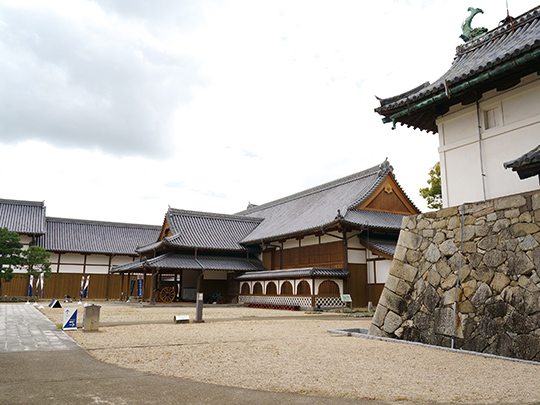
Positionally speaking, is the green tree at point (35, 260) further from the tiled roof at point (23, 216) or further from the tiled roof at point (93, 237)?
the tiled roof at point (23, 216)

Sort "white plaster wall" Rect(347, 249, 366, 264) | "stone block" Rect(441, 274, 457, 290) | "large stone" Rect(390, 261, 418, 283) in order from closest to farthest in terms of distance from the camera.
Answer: "stone block" Rect(441, 274, 457, 290) → "large stone" Rect(390, 261, 418, 283) → "white plaster wall" Rect(347, 249, 366, 264)

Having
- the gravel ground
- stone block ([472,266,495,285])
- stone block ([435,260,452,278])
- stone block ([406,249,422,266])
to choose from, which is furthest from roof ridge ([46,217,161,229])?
stone block ([472,266,495,285])

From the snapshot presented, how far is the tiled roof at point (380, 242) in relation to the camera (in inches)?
861

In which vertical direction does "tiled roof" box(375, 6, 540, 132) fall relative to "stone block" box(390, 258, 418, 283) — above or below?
above

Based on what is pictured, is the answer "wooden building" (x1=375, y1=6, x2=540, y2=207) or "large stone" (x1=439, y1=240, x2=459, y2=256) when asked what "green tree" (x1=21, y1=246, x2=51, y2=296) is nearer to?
"wooden building" (x1=375, y1=6, x2=540, y2=207)

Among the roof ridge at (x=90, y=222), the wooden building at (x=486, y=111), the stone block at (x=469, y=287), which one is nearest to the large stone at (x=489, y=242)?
the stone block at (x=469, y=287)

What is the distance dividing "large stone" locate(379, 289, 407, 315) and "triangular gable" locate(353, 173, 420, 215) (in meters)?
15.7

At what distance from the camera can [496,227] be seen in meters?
8.30

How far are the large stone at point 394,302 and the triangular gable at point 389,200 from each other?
15.7m

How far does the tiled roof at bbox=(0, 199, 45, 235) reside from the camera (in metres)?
35.0

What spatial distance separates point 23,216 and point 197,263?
2034 cm

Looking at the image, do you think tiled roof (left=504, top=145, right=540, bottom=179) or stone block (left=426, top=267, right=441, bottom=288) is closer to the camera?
tiled roof (left=504, top=145, right=540, bottom=179)

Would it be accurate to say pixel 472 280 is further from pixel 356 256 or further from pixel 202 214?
pixel 202 214

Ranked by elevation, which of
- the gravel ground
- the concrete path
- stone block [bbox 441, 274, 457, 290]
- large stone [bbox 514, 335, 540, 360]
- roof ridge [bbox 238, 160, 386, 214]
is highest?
roof ridge [bbox 238, 160, 386, 214]
